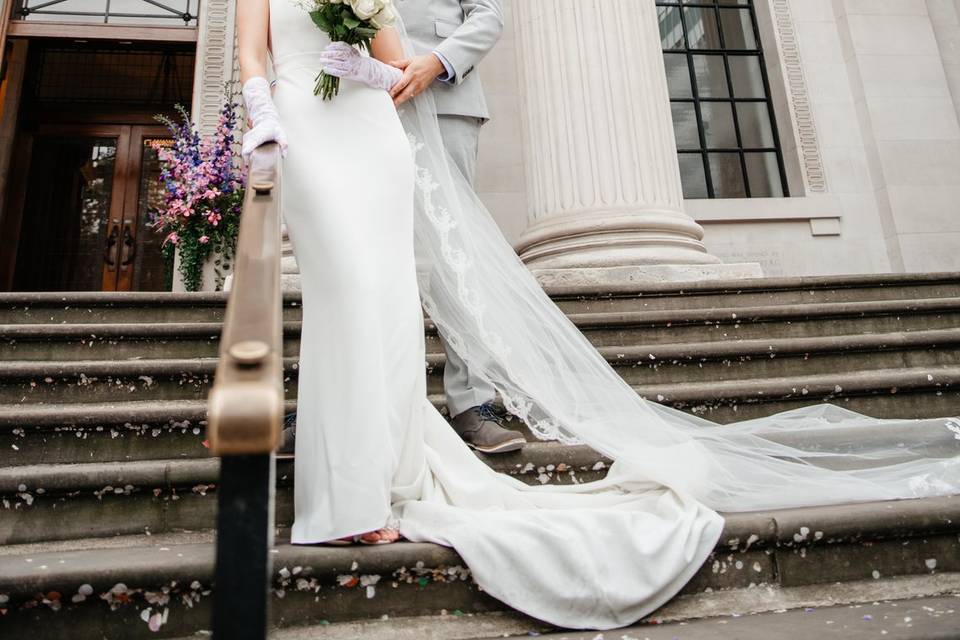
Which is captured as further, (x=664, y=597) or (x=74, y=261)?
(x=74, y=261)

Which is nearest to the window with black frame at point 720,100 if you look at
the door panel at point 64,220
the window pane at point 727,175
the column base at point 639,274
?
the window pane at point 727,175

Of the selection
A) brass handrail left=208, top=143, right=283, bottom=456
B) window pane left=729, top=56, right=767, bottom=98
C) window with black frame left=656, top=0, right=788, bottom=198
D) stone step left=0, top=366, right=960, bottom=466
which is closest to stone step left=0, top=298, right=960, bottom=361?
stone step left=0, top=366, right=960, bottom=466

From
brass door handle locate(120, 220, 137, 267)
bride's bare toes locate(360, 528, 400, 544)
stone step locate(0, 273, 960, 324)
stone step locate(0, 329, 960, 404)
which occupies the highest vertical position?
brass door handle locate(120, 220, 137, 267)

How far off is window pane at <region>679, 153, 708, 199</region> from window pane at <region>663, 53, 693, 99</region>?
0.77 metres

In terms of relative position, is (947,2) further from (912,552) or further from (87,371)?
(87,371)

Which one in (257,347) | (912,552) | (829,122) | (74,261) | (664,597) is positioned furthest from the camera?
(74,261)

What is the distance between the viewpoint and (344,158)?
2.05 meters

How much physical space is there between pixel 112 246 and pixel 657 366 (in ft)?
23.1

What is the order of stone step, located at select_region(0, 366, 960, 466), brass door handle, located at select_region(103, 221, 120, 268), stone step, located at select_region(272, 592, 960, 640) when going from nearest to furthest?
1. stone step, located at select_region(272, 592, 960, 640)
2. stone step, located at select_region(0, 366, 960, 466)
3. brass door handle, located at select_region(103, 221, 120, 268)

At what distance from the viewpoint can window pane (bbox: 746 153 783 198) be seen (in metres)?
7.41

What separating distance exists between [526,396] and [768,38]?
7.10 meters

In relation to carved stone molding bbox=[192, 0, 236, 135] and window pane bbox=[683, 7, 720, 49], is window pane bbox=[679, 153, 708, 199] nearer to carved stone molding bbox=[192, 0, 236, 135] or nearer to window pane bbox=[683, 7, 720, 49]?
window pane bbox=[683, 7, 720, 49]

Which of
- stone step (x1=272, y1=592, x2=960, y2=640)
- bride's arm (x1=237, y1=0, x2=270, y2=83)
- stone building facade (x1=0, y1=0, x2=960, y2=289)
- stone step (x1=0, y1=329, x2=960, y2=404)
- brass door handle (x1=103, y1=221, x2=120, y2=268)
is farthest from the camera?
brass door handle (x1=103, y1=221, x2=120, y2=268)

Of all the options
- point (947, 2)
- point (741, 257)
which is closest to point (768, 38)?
point (947, 2)
